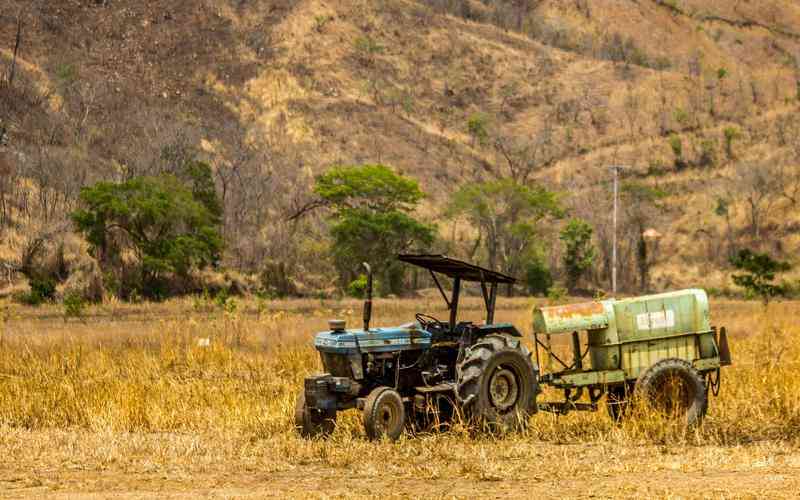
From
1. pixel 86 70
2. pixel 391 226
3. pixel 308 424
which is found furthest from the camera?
pixel 86 70

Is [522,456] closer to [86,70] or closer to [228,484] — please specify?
[228,484]

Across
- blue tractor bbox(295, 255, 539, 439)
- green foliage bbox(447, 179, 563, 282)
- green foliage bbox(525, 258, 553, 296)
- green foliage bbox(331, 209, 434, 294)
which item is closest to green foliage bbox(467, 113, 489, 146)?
green foliage bbox(447, 179, 563, 282)

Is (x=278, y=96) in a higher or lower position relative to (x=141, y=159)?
higher

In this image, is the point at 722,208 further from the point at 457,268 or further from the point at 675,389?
the point at 457,268

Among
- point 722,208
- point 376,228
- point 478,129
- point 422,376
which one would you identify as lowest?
point 422,376

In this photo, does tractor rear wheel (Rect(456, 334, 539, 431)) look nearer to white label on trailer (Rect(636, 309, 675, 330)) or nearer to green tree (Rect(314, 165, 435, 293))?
white label on trailer (Rect(636, 309, 675, 330))

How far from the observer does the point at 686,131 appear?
90625mm

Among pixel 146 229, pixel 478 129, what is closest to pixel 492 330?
pixel 146 229

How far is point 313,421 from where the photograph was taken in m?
11.0

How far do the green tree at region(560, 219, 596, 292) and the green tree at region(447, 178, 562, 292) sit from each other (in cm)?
232

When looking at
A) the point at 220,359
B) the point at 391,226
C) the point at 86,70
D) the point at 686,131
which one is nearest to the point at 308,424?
the point at 220,359

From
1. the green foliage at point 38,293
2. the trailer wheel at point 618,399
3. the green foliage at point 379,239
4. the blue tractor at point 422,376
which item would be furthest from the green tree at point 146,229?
the trailer wheel at point 618,399

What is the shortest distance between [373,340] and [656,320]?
3307 millimetres

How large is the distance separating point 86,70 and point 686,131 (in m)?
50.4
